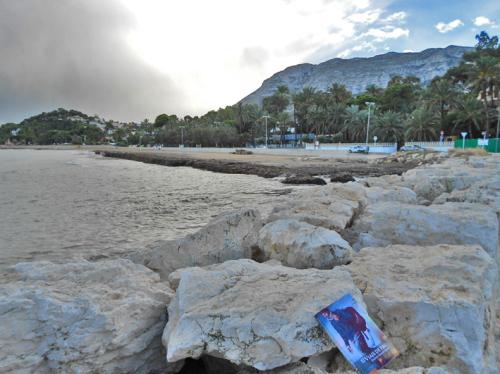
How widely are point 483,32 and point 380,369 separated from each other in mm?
95520

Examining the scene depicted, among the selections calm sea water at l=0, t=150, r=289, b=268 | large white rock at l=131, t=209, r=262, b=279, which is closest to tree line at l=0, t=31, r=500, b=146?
calm sea water at l=0, t=150, r=289, b=268

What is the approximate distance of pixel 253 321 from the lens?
7.86 ft

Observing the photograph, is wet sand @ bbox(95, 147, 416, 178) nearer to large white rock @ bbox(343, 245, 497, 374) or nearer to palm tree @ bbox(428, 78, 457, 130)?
palm tree @ bbox(428, 78, 457, 130)

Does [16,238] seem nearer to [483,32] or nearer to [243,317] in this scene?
[243,317]

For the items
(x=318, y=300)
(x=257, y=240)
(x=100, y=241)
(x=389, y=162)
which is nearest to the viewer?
(x=318, y=300)

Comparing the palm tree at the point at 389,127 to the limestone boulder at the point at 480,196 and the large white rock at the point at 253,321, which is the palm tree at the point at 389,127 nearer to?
the limestone boulder at the point at 480,196

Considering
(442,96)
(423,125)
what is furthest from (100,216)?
(442,96)

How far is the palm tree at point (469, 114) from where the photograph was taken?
47.0m

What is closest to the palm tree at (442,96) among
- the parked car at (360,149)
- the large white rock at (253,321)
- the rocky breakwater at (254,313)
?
the parked car at (360,149)

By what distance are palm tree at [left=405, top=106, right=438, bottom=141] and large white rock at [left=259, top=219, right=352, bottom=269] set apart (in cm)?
5388

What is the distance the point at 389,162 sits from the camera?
34.4 meters

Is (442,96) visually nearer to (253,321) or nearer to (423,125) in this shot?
(423,125)

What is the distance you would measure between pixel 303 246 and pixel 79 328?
8.06ft

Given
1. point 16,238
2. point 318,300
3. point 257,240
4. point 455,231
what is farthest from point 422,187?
point 16,238
